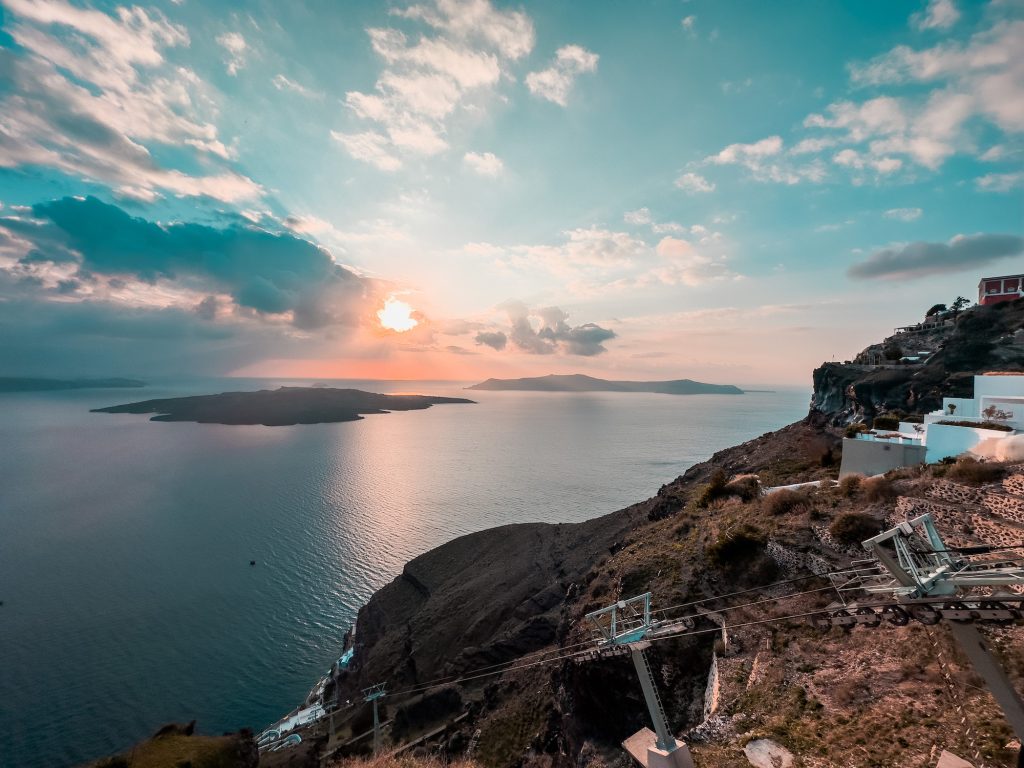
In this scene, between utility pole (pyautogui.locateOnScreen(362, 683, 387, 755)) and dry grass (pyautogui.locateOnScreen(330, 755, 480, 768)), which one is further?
utility pole (pyautogui.locateOnScreen(362, 683, 387, 755))

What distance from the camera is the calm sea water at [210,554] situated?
34.8 m

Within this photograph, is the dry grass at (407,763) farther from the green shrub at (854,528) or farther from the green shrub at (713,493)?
the green shrub at (713,493)

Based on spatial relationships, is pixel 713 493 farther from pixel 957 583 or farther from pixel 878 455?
pixel 957 583

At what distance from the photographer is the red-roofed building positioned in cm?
6024

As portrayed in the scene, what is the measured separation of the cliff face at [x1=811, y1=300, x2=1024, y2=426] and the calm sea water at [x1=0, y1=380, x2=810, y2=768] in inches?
1537

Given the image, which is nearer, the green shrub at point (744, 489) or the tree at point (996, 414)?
the tree at point (996, 414)

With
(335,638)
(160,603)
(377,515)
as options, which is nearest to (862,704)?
(335,638)

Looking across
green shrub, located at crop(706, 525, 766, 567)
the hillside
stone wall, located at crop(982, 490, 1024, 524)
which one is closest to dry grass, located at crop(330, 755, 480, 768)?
the hillside

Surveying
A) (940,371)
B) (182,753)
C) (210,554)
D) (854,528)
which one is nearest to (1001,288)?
(940,371)

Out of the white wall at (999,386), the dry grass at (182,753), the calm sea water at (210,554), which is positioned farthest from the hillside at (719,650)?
the white wall at (999,386)

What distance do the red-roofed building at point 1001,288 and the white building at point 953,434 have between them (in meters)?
45.9

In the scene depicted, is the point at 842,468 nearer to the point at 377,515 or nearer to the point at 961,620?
the point at 961,620

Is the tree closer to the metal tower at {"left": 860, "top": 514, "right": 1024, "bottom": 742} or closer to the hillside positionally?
the hillside

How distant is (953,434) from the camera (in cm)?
2633
